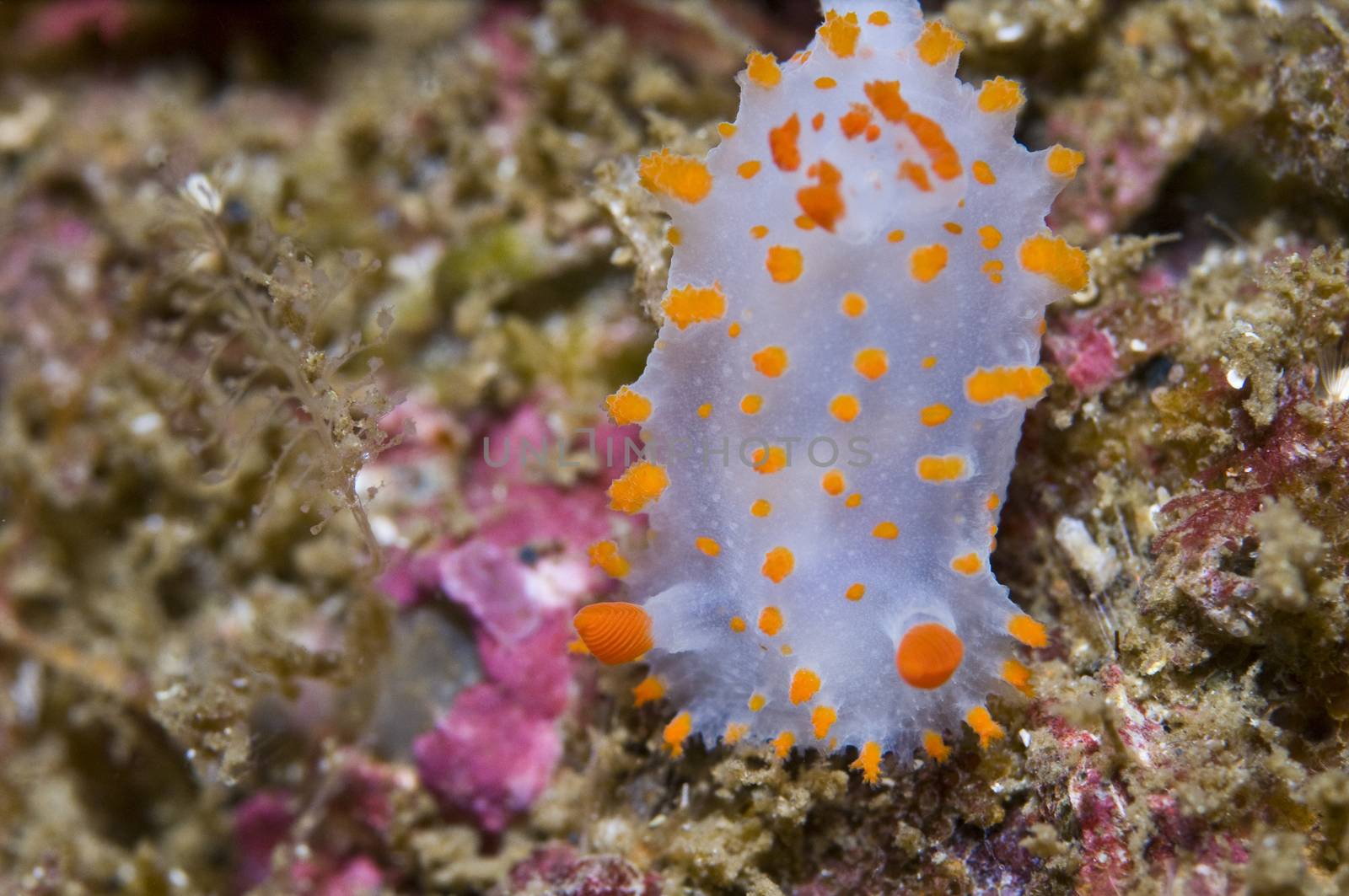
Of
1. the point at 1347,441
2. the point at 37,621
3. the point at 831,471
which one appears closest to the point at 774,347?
the point at 831,471

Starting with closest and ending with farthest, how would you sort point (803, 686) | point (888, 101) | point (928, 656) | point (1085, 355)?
point (928, 656) < point (803, 686) < point (888, 101) < point (1085, 355)

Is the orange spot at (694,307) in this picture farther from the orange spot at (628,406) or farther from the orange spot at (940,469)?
the orange spot at (940,469)

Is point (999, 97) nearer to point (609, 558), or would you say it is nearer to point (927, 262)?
point (927, 262)

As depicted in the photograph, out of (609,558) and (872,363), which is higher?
(872,363)

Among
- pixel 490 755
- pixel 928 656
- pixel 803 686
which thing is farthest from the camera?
pixel 490 755

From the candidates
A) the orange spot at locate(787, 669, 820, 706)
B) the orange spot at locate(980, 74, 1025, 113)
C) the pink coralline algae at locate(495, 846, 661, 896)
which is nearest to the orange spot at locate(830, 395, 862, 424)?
the orange spot at locate(787, 669, 820, 706)

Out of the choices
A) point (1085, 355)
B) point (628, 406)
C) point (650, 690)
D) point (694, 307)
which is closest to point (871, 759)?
point (650, 690)

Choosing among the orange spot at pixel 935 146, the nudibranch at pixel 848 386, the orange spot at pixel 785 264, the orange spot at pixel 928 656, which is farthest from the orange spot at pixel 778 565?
the orange spot at pixel 935 146
